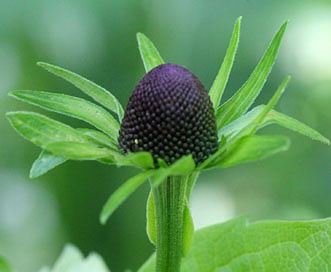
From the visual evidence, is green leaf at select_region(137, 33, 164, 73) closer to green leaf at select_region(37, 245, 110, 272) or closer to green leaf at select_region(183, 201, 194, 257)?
green leaf at select_region(183, 201, 194, 257)

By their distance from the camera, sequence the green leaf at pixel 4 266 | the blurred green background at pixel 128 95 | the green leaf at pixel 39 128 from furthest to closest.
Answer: the blurred green background at pixel 128 95 → the green leaf at pixel 4 266 → the green leaf at pixel 39 128

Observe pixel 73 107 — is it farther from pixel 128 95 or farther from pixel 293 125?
pixel 128 95

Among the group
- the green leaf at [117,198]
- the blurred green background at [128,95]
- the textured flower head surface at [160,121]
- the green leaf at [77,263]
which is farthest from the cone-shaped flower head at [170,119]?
the blurred green background at [128,95]

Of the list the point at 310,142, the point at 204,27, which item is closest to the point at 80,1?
the point at 204,27

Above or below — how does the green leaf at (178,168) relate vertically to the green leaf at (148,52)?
below

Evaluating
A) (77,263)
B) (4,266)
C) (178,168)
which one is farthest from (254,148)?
(77,263)

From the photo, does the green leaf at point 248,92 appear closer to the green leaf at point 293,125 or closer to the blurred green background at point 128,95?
the green leaf at point 293,125
